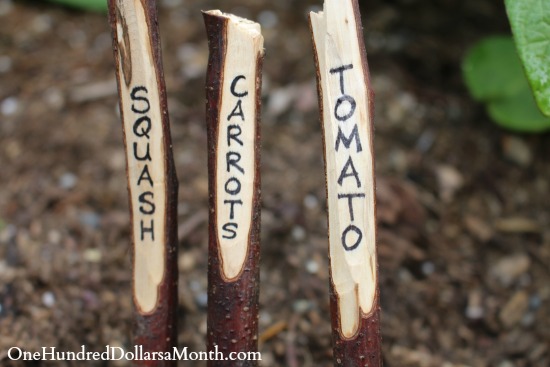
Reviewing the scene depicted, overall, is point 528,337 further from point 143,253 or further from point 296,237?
point 143,253

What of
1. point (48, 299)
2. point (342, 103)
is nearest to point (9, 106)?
point (48, 299)

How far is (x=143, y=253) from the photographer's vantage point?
88cm

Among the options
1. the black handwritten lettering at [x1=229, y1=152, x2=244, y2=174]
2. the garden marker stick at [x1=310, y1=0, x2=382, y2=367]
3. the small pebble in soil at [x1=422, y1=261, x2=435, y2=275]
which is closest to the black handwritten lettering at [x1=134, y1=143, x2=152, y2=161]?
the black handwritten lettering at [x1=229, y1=152, x2=244, y2=174]

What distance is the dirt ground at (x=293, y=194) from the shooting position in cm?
117

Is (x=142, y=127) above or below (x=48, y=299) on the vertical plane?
above

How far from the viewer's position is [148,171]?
84 cm

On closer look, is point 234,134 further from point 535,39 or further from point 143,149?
point 535,39

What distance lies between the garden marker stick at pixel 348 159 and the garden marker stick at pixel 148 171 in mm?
190

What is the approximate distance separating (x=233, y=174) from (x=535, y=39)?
0.41 m

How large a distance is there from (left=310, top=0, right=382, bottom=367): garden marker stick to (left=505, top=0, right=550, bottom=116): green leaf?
0.23 meters

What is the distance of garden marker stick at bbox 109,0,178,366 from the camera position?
0.80m

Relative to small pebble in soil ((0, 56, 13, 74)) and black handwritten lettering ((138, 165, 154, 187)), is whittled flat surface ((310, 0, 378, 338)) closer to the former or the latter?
black handwritten lettering ((138, 165, 154, 187))

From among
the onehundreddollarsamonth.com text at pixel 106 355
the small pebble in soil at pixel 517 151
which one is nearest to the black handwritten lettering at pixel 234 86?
the onehundreddollarsamonth.com text at pixel 106 355

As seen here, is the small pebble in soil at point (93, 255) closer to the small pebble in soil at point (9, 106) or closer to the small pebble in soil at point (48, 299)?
the small pebble in soil at point (48, 299)
